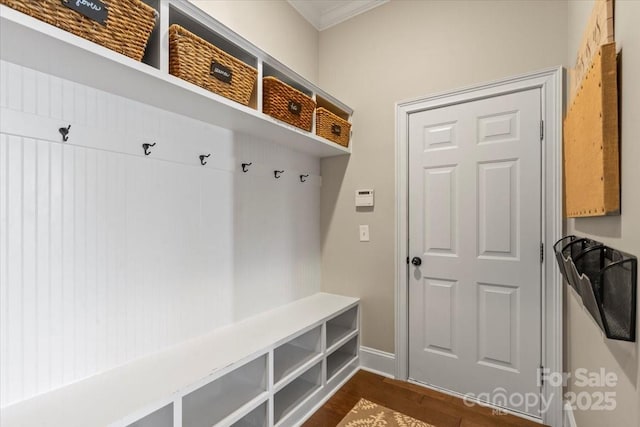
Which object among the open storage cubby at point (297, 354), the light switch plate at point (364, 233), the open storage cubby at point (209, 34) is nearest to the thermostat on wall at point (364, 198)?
the light switch plate at point (364, 233)

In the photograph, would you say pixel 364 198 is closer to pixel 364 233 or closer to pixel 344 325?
pixel 364 233

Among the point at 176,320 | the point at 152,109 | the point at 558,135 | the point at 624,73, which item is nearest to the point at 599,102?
the point at 624,73

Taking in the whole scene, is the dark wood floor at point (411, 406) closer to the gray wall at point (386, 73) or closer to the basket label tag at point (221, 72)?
the gray wall at point (386, 73)

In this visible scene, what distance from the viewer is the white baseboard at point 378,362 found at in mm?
2312

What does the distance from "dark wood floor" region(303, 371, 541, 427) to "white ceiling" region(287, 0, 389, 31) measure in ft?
9.73

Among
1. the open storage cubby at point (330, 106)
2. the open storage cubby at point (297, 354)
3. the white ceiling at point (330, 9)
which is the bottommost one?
the open storage cubby at point (297, 354)

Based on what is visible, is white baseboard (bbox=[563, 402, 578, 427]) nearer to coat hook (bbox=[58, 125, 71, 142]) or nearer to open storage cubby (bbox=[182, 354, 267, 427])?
open storage cubby (bbox=[182, 354, 267, 427])

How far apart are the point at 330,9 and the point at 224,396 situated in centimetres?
300

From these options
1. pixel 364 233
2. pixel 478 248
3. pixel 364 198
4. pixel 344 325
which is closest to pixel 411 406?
pixel 344 325

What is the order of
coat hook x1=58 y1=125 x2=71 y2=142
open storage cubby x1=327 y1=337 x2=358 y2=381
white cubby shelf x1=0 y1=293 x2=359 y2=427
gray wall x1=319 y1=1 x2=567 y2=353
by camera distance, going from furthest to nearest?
open storage cubby x1=327 y1=337 x2=358 y2=381
gray wall x1=319 y1=1 x2=567 y2=353
coat hook x1=58 y1=125 x2=71 y2=142
white cubby shelf x1=0 y1=293 x2=359 y2=427

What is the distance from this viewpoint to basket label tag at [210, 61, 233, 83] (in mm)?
1398

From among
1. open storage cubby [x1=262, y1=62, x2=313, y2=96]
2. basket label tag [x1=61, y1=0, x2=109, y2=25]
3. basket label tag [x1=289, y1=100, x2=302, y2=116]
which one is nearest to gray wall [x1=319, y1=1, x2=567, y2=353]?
open storage cubby [x1=262, y1=62, x2=313, y2=96]

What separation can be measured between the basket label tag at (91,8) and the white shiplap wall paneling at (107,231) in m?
0.36

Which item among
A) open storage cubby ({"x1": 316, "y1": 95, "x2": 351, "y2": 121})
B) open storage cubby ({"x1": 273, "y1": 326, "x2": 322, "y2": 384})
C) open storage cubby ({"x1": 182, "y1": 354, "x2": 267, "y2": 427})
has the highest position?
open storage cubby ({"x1": 316, "y1": 95, "x2": 351, "y2": 121})
